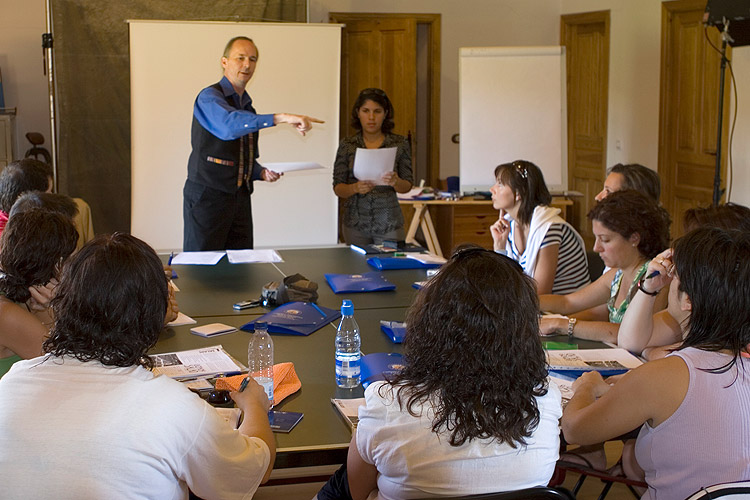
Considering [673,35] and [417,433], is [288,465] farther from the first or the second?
[673,35]

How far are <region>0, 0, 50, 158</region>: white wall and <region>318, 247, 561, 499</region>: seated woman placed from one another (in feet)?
22.2

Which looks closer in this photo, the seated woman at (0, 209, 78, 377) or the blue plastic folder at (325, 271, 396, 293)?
the seated woman at (0, 209, 78, 377)

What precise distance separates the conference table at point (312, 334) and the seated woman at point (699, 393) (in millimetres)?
612

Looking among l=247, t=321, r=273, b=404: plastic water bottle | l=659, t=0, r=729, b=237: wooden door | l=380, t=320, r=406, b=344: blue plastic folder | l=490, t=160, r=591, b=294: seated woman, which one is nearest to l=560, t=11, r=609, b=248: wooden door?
l=659, t=0, r=729, b=237: wooden door

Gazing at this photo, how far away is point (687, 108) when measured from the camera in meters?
6.57

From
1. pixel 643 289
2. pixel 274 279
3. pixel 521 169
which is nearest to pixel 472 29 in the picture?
pixel 521 169

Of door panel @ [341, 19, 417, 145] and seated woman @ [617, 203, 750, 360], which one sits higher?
door panel @ [341, 19, 417, 145]

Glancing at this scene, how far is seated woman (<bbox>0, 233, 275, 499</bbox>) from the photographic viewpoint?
1.36 meters

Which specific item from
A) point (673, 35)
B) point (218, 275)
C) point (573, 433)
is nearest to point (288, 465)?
point (573, 433)

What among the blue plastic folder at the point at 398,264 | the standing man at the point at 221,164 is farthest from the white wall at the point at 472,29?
the blue plastic folder at the point at 398,264

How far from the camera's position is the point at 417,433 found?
59.1 inches

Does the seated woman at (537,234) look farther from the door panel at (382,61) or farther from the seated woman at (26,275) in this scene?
the door panel at (382,61)

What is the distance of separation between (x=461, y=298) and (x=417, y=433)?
0.86 ft

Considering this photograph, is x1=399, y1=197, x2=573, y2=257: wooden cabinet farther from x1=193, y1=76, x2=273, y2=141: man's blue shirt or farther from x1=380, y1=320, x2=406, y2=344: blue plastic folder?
x1=380, y1=320, x2=406, y2=344: blue plastic folder
